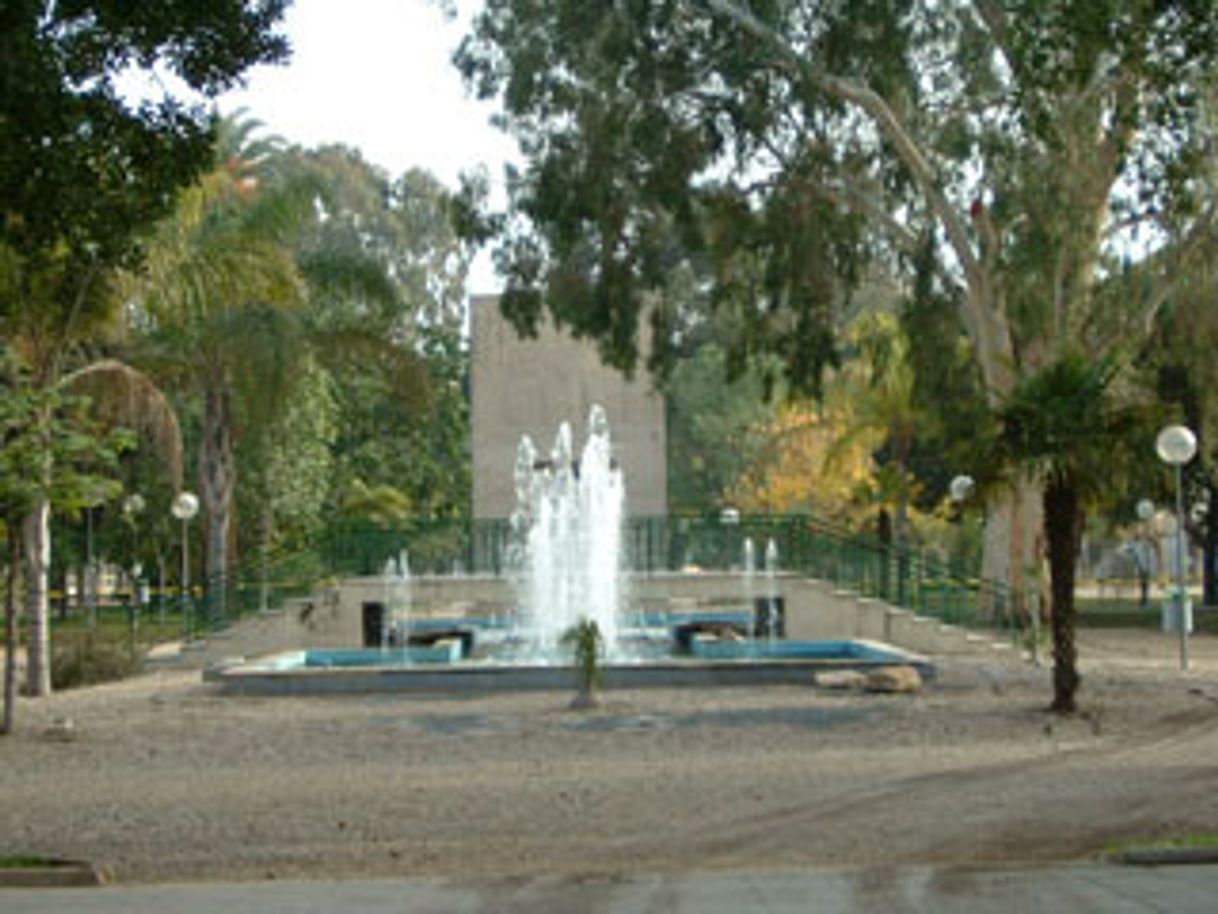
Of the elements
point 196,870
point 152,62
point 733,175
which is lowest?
point 196,870

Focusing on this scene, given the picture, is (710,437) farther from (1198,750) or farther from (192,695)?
(1198,750)

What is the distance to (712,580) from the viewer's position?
1197 inches

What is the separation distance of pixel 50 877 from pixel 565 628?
60.5ft

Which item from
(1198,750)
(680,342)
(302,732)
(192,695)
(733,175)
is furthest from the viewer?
(680,342)

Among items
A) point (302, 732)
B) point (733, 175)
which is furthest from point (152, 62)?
point (733, 175)

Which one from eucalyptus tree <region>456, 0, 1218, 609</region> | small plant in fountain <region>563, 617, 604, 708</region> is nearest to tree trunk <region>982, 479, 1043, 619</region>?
eucalyptus tree <region>456, 0, 1218, 609</region>

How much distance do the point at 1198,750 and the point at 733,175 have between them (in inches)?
708

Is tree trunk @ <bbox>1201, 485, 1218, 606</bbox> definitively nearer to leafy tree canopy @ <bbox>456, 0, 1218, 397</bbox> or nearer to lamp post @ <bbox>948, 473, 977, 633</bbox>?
lamp post @ <bbox>948, 473, 977, 633</bbox>

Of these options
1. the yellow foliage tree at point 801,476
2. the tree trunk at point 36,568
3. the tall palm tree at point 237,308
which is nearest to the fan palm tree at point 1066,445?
the tall palm tree at point 237,308

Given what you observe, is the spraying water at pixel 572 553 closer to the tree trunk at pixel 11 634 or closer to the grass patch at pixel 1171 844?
the tree trunk at pixel 11 634

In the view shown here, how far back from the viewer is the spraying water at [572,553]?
29859 mm

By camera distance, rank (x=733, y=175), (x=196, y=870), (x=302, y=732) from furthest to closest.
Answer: (x=733, y=175) < (x=302, y=732) < (x=196, y=870)

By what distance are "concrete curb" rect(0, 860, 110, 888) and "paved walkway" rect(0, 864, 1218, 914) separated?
14 centimetres

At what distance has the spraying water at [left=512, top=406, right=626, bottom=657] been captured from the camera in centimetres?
2986
